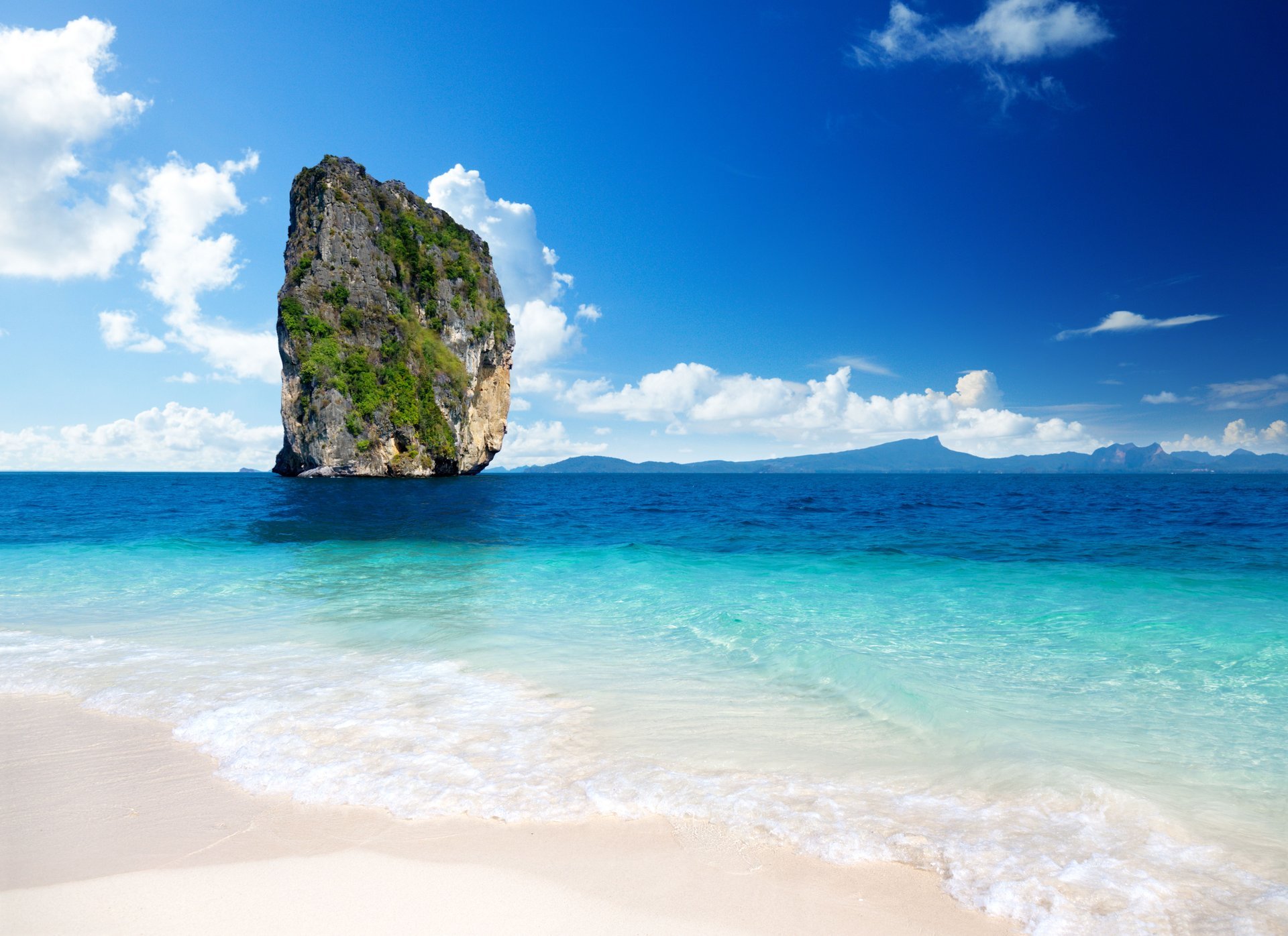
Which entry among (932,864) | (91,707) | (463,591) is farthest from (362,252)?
(932,864)

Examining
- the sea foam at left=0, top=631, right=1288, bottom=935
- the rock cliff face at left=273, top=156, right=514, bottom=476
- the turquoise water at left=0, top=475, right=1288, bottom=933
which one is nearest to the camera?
the sea foam at left=0, top=631, right=1288, bottom=935

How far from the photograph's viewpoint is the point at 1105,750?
4871 mm

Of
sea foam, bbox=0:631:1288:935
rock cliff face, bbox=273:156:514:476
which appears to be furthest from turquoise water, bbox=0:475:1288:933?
rock cliff face, bbox=273:156:514:476

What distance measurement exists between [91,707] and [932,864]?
685 centimetres

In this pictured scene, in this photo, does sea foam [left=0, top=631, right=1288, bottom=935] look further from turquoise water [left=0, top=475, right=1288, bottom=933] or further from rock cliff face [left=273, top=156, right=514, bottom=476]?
rock cliff face [left=273, top=156, right=514, bottom=476]

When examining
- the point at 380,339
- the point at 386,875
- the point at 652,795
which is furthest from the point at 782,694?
the point at 380,339

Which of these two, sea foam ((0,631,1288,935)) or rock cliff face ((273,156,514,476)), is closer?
sea foam ((0,631,1288,935))

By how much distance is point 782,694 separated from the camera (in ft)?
20.1

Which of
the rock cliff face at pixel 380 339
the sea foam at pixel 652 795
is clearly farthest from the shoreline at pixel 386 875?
the rock cliff face at pixel 380 339

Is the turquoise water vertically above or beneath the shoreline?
beneath

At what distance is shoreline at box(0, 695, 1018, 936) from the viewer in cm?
272

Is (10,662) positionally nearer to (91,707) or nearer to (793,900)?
(91,707)

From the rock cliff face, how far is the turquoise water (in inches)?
2109

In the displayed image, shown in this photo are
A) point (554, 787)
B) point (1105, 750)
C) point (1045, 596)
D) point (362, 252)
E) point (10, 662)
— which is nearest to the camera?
point (554, 787)
